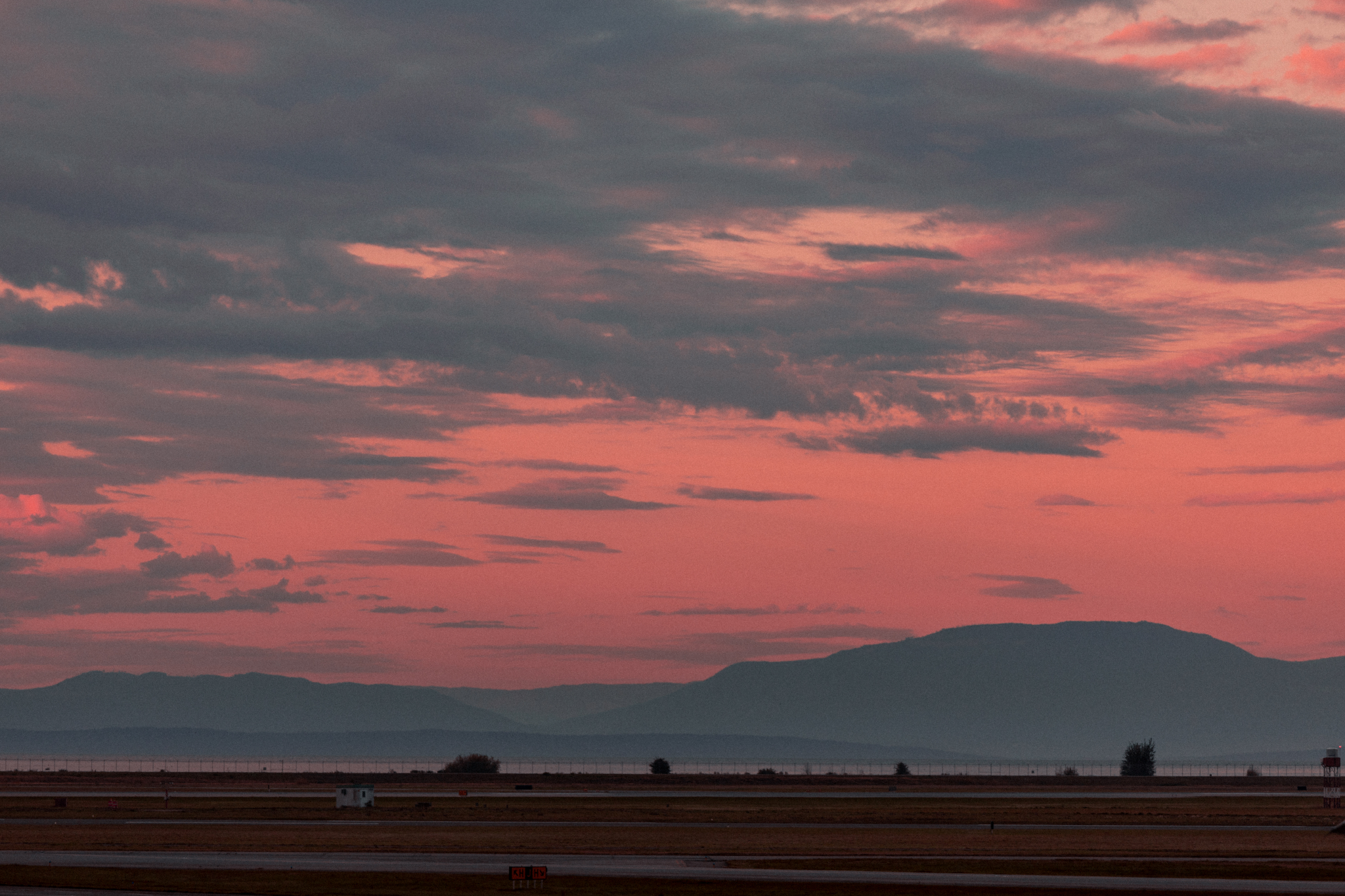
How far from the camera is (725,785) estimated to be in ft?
568

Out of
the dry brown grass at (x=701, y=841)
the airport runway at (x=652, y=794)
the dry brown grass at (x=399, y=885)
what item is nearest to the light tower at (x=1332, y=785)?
the airport runway at (x=652, y=794)

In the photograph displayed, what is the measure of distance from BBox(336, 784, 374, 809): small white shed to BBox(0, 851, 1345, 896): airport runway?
41.2 meters

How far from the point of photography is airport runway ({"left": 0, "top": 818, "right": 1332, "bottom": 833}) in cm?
10162

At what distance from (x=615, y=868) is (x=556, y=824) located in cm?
3354

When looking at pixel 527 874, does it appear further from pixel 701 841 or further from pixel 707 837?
pixel 707 837

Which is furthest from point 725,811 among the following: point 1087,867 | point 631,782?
point 631,782

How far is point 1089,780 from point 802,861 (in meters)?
124

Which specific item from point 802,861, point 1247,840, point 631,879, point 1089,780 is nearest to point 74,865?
point 631,879

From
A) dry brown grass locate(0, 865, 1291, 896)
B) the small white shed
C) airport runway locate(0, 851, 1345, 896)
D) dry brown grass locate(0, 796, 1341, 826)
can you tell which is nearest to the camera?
dry brown grass locate(0, 865, 1291, 896)

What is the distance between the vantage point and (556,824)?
343 ft

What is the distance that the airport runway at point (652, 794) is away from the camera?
142575mm

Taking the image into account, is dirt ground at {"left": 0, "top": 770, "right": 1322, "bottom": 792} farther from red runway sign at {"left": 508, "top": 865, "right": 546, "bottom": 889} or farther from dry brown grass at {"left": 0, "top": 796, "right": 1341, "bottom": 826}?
red runway sign at {"left": 508, "top": 865, "right": 546, "bottom": 889}

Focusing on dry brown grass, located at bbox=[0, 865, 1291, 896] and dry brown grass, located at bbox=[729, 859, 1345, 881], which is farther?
dry brown grass, located at bbox=[729, 859, 1345, 881]

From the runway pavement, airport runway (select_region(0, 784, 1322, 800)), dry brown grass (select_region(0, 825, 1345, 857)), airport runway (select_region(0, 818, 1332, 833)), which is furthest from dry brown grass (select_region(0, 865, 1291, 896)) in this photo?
the runway pavement
